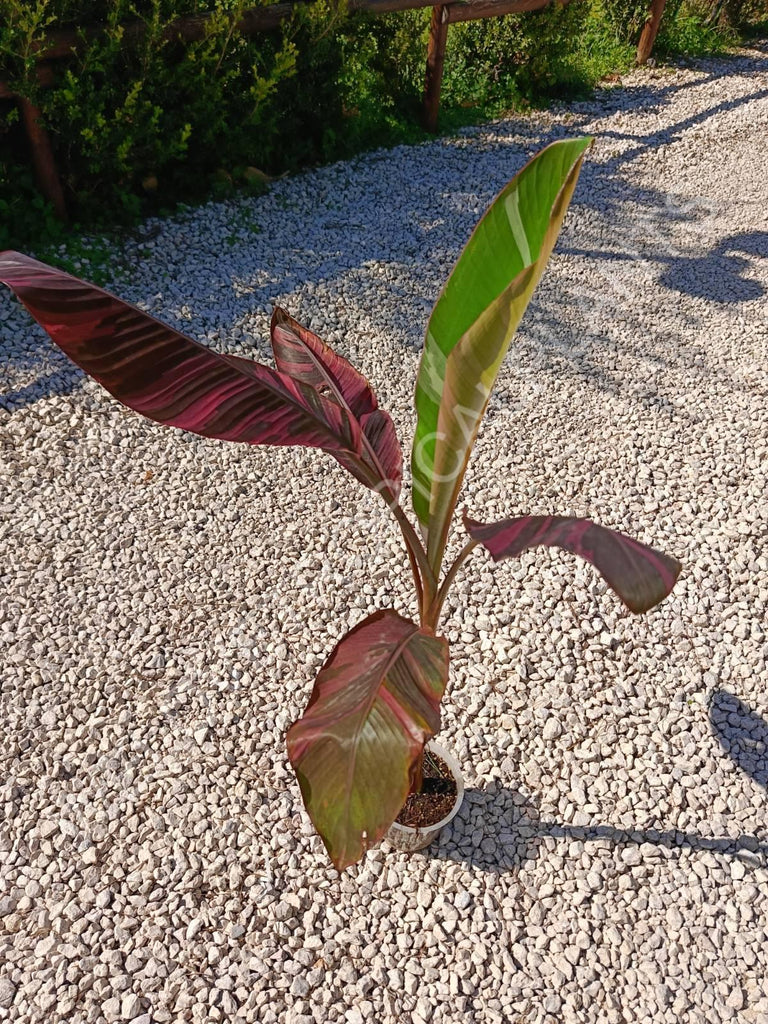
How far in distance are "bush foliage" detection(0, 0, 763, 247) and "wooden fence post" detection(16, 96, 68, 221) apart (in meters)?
0.05

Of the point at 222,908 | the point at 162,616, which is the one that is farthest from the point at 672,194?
the point at 222,908

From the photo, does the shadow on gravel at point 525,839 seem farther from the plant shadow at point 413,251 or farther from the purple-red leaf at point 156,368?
the plant shadow at point 413,251

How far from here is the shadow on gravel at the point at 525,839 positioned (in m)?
2.11

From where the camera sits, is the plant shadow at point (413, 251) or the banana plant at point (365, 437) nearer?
the banana plant at point (365, 437)

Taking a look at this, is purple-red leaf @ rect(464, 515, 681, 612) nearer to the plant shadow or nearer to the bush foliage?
the plant shadow

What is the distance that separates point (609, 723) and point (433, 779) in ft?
2.00

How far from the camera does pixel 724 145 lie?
5.88m

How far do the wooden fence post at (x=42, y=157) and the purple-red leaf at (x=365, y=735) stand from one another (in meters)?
3.62

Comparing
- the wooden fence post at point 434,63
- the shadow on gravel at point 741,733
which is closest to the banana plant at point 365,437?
the shadow on gravel at point 741,733

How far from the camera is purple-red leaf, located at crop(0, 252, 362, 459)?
146 cm

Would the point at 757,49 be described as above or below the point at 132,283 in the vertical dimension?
above

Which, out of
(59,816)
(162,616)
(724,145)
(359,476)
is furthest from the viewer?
(724,145)

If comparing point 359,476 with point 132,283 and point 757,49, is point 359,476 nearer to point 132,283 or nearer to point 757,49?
point 132,283

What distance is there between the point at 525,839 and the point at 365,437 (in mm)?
1144
